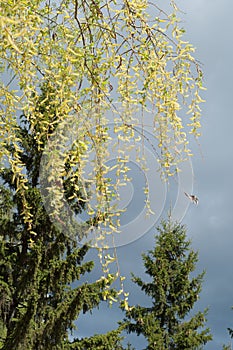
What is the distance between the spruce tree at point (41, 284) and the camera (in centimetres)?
732

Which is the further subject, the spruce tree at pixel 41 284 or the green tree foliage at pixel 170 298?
the green tree foliage at pixel 170 298

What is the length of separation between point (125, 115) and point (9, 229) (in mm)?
6712

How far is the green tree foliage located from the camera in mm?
10328

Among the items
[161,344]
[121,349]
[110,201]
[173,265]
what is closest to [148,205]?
[110,201]

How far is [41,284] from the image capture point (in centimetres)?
779

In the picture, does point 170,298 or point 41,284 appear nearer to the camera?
point 41,284

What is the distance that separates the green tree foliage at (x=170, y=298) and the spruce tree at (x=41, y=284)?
82.6 inches

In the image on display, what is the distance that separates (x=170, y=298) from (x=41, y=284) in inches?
164

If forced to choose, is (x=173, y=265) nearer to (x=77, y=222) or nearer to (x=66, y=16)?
(x=77, y=222)

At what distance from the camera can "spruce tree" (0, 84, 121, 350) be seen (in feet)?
24.0

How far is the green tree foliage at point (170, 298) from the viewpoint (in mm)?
10328

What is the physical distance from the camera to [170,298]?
1113 cm

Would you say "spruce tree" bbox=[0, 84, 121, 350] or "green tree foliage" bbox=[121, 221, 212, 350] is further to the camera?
"green tree foliage" bbox=[121, 221, 212, 350]

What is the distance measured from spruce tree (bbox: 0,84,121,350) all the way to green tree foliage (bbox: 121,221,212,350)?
2099mm
